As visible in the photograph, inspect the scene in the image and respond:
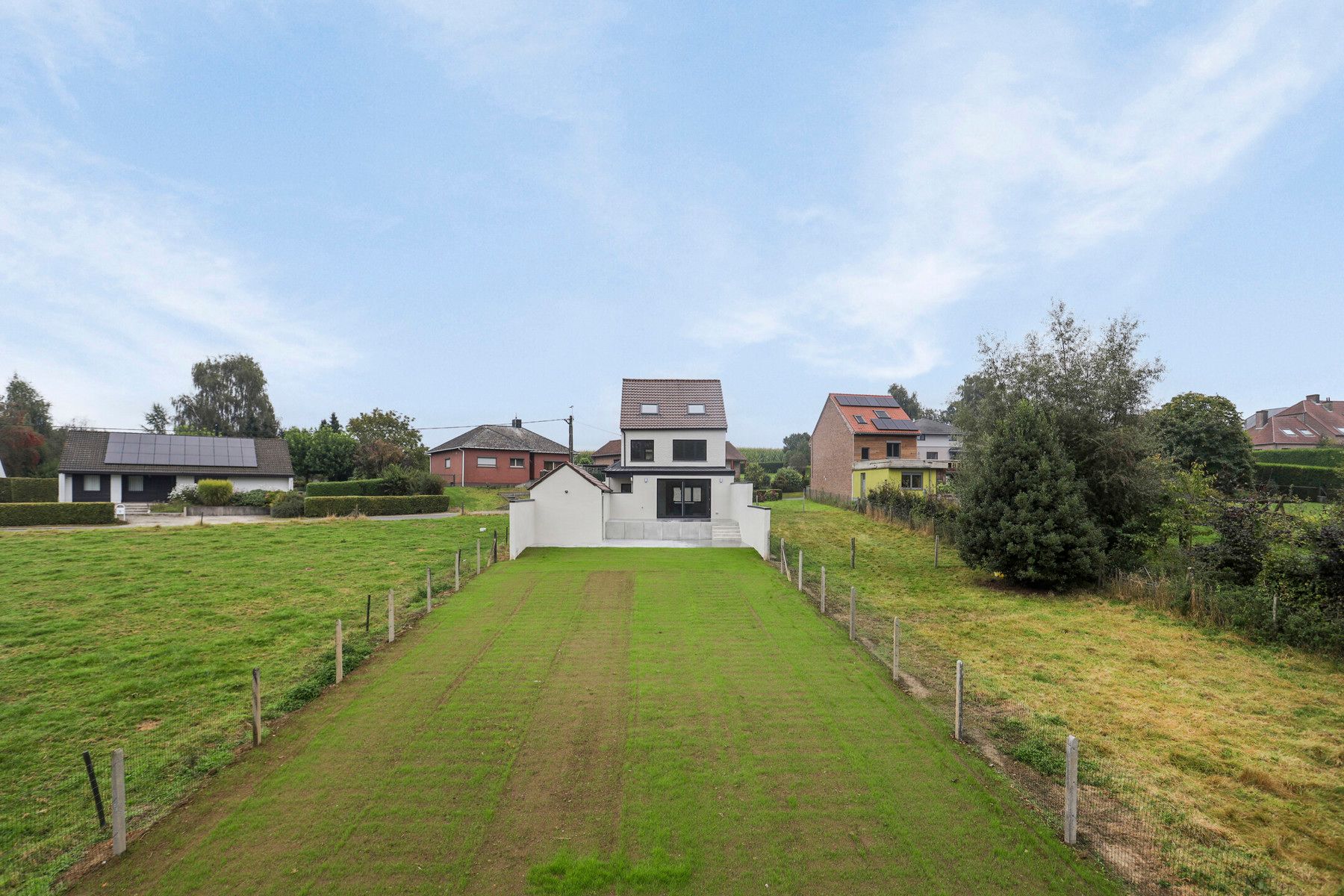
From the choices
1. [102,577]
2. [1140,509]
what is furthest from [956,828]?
[102,577]

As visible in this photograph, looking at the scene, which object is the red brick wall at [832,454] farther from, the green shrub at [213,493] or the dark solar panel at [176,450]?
the dark solar panel at [176,450]

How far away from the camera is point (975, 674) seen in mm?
10008

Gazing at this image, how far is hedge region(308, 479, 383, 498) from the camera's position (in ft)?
111

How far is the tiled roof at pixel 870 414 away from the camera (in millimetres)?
39312

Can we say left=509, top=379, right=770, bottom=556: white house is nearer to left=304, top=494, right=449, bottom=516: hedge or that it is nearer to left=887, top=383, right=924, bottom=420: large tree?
left=304, top=494, right=449, bottom=516: hedge

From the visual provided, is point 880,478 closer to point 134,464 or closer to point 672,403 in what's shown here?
point 672,403

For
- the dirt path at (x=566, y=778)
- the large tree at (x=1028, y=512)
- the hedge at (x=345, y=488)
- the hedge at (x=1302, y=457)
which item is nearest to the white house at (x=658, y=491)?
the large tree at (x=1028, y=512)

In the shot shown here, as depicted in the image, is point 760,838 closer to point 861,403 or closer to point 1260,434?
point 861,403

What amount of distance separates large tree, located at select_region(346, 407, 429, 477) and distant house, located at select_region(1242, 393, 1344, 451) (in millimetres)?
66135

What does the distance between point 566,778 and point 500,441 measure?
41.0 m

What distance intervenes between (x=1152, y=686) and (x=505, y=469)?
Answer: 4122 cm

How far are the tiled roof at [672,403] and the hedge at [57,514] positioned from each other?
23725 mm

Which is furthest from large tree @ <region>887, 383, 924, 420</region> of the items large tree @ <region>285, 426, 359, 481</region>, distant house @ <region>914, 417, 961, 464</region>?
large tree @ <region>285, 426, 359, 481</region>

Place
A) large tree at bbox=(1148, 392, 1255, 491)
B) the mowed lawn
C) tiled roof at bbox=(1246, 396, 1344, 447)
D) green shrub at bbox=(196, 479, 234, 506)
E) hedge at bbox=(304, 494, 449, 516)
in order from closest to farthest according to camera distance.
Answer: the mowed lawn < hedge at bbox=(304, 494, 449, 516) < green shrub at bbox=(196, 479, 234, 506) < large tree at bbox=(1148, 392, 1255, 491) < tiled roof at bbox=(1246, 396, 1344, 447)
